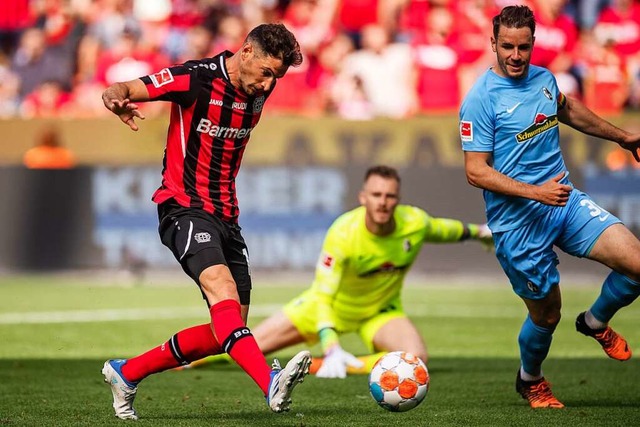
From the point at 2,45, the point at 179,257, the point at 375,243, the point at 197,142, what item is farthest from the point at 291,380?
the point at 2,45

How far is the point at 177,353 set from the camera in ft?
22.8

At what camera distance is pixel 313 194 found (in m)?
16.5

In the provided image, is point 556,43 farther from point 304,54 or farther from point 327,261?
point 327,261

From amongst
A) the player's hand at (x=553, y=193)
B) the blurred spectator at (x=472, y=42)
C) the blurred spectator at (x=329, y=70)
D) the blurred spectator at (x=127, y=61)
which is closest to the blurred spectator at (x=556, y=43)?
the blurred spectator at (x=472, y=42)

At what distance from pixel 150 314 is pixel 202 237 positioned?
21.9 feet

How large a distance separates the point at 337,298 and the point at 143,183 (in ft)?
23.8

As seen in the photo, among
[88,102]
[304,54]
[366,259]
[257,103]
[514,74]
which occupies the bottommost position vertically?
[366,259]

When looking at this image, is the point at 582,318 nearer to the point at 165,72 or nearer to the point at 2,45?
the point at 165,72

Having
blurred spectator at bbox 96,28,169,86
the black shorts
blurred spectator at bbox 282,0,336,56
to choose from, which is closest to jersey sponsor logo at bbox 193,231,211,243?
the black shorts

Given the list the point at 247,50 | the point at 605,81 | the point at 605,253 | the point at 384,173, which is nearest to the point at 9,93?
the point at 605,81

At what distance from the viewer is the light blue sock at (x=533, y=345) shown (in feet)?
24.9

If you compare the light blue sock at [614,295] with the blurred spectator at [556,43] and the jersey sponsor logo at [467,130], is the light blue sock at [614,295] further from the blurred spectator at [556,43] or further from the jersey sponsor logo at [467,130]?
the blurred spectator at [556,43]

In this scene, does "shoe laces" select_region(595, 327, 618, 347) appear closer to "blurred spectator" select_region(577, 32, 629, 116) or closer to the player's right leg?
the player's right leg

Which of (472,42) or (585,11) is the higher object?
(585,11)
